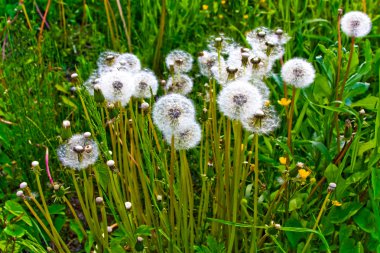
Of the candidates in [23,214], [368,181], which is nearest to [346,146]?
[368,181]

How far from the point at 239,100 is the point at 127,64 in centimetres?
47

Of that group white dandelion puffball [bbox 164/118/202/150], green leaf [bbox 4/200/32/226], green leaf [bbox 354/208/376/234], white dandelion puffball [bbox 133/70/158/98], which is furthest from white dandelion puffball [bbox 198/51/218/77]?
green leaf [bbox 4/200/32/226]

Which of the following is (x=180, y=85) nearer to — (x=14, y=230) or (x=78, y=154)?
(x=78, y=154)

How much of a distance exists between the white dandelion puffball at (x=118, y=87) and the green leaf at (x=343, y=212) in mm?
681

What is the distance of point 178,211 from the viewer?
1596mm

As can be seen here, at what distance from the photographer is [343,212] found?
1.67 meters

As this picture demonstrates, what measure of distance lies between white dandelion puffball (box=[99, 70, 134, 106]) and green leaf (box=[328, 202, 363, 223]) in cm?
68

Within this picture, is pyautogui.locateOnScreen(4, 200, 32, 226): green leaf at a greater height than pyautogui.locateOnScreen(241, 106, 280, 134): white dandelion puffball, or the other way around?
pyautogui.locateOnScreen(241, 106, 280, 134): white dandelion puffball

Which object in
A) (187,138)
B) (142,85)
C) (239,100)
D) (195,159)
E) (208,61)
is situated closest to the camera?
(239,100)

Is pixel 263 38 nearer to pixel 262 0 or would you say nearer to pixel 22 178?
pixel 22 178

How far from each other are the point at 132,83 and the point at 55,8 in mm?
2181

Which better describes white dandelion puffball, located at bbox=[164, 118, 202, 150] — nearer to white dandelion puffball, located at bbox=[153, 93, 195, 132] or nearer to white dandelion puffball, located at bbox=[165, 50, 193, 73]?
white dandelion puffball, located at bbox=[153, 93, 195, 132]

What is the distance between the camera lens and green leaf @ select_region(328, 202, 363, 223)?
1643 mm

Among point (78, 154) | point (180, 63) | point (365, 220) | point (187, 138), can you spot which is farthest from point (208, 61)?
point (365, 220)
